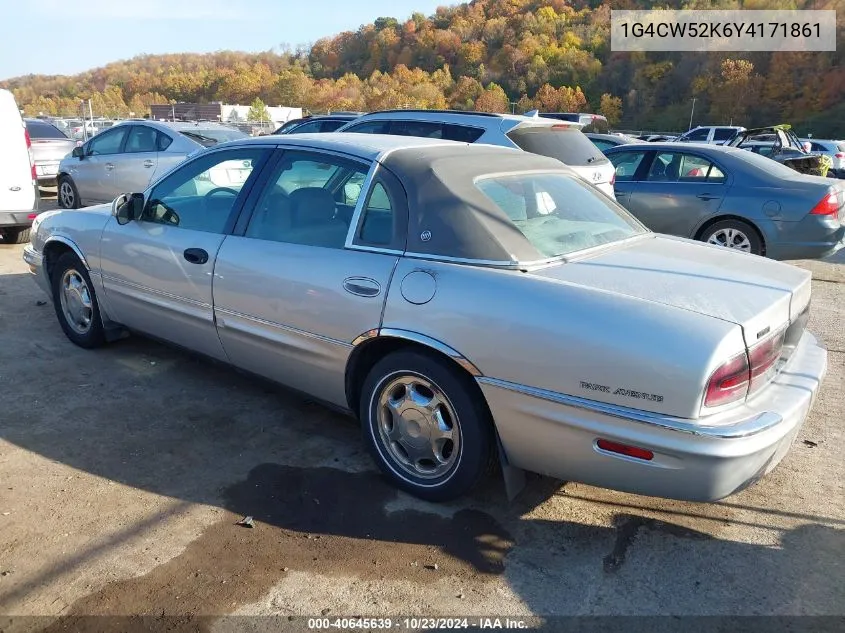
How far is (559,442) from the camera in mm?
2672

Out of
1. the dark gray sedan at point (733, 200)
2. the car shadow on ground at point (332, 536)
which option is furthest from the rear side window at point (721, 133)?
the car shadow on ground at point (332, 536)

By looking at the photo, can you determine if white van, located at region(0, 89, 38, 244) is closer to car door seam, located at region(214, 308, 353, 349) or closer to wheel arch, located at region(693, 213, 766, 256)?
car door seam, located at region(214, 308, 353, 349)

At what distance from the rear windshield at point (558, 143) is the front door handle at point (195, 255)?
3896mm

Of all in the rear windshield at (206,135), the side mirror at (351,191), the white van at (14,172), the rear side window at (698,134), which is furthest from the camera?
the rear side window at (698,134)

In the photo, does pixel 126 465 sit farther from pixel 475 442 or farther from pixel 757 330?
pixel 757 330

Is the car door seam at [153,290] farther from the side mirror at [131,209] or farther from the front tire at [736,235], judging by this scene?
the front tire at [736,235]

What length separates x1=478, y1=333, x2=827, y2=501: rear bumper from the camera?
7.89 ft

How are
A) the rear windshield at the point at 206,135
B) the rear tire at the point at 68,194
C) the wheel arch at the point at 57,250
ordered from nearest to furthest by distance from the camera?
1. the wheel arch at the point at 57,250
2. the rear windshield at the point at 206,135
3. the rear tire at the point at 68,194

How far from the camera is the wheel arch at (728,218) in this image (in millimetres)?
7605

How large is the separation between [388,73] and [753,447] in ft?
313

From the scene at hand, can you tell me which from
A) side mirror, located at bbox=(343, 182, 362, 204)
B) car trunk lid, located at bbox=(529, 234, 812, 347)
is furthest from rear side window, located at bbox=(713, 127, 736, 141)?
side mirror, located at bbox=(343, 182, 362, 204)

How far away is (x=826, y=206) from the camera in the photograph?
726cm

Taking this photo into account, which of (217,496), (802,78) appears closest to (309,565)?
(217,496)

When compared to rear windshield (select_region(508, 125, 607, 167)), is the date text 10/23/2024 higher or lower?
lower
